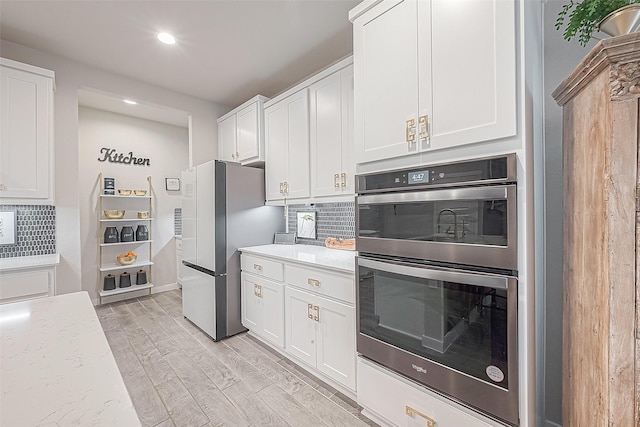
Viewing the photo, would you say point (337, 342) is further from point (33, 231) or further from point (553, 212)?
point (33, 231)

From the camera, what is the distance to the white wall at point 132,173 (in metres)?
3.96

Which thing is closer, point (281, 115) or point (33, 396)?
point (33, 396)

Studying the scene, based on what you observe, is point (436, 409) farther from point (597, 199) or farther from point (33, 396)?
point (33, 396)

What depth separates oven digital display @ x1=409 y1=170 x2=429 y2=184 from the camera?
1.34m

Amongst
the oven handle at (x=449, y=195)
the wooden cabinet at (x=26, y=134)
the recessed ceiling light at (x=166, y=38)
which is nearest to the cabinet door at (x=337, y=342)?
the oven handle at (x=449, y=195)

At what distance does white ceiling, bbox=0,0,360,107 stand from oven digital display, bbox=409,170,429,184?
1.53m

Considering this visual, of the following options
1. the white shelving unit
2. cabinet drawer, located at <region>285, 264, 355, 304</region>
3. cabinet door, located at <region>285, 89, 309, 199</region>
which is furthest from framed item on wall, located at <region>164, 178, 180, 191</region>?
cabinet drawer, located at <region>285, 264, 355, 304</region>

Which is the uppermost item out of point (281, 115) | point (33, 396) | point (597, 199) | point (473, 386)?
point (281, 115)

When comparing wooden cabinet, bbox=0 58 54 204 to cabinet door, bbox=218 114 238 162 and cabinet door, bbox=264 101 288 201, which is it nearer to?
cabinet door, bbox=218 114 238 162

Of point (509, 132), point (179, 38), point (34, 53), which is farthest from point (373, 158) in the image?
point (34, 53)

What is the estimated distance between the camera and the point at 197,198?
303 centimetres

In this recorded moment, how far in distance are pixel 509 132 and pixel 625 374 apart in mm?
862

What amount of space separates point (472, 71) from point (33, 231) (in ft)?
13.0

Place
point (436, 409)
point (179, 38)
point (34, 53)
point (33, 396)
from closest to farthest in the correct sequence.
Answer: point (33, 396) → point (436, 409) → point (179, 38) → point (34, 53)
